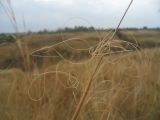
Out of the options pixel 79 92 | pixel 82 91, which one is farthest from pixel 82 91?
pixel 79 92

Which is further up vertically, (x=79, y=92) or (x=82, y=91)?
(x=82, y=91)

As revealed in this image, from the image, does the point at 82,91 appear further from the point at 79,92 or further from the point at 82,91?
the point at 79,92

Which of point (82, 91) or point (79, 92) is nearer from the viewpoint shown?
point (82, 91)

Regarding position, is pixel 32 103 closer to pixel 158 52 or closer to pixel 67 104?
pixel 67 104

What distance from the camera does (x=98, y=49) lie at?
1670 mm

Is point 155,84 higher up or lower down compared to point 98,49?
A: lower down

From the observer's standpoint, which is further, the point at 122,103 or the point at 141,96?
the point at 141,96

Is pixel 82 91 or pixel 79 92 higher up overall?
pixel 82 91

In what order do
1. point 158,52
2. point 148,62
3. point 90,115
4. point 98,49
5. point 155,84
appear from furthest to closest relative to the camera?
point 158,52 → point 148,62 → point 155,84 → point 90,115 → point 98,49

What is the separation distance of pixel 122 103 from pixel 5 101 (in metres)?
0.78

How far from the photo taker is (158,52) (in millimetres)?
5082

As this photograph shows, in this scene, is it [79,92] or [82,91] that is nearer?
[82,91]

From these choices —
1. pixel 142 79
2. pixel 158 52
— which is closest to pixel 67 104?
pixel 142 79

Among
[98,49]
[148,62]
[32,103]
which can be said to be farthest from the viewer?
[148,62]
